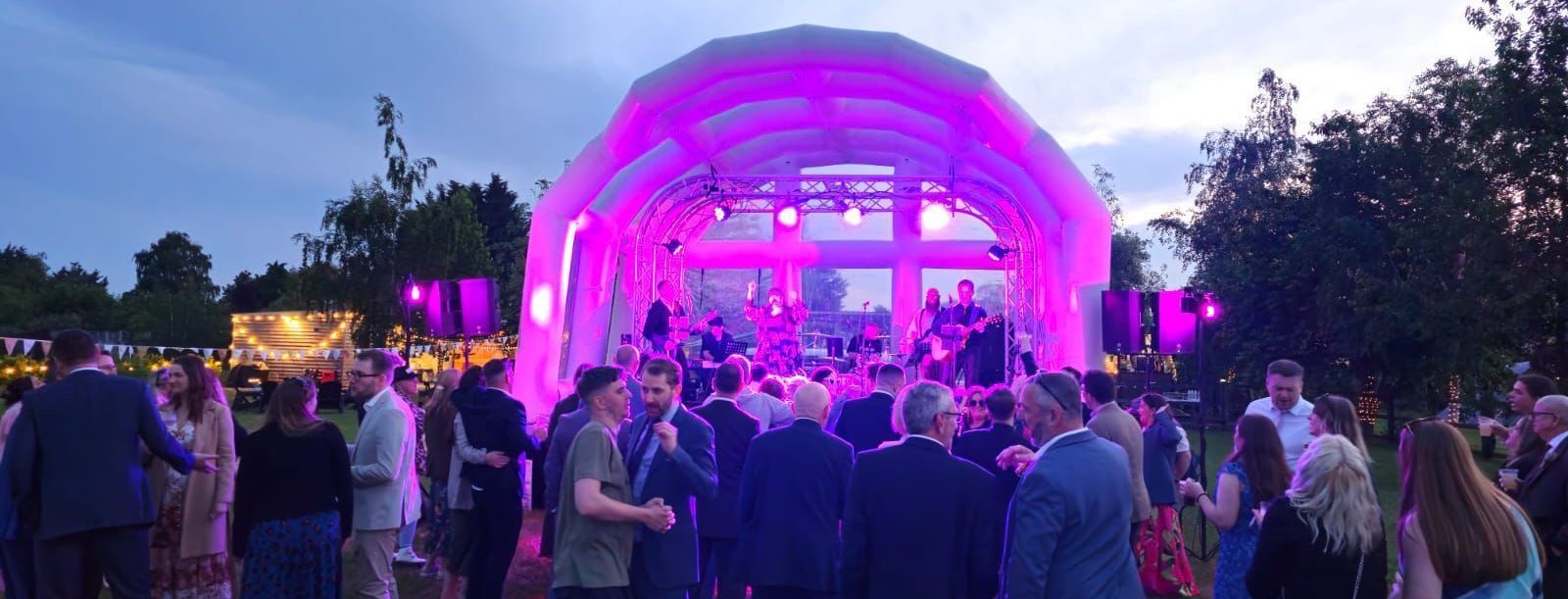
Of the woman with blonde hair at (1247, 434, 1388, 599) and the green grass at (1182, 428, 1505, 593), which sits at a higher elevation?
the woman with blonde hair at (1247, 434, 1388, 599)

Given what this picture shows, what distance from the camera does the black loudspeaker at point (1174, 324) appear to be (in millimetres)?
10508

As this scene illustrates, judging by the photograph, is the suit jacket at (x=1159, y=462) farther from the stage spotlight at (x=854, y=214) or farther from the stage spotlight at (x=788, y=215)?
the stage spotlight at (x=788, y=215)

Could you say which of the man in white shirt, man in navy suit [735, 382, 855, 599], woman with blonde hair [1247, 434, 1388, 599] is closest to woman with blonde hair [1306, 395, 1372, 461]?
woman with blonde hair [1247, 434, 1388, 599]

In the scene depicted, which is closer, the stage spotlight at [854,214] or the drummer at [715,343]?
the drummer at [715,343]

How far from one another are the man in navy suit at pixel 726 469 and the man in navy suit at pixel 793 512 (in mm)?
1117

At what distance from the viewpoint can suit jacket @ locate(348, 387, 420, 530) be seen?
5.05m

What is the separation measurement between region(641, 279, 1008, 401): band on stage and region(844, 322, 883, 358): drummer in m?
0.02

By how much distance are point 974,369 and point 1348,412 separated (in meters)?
9.55

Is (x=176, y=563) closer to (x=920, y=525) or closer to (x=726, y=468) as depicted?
(x=726, y=468)

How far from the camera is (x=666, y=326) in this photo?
1448cm

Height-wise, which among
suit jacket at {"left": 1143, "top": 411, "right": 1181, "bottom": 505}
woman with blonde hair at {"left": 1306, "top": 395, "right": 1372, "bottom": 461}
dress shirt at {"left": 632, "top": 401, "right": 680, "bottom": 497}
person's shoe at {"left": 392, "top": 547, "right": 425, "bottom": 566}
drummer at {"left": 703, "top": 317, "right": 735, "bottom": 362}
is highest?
drummer at {"left": 703, "top": 317, "right": 735, "bottom": 362}

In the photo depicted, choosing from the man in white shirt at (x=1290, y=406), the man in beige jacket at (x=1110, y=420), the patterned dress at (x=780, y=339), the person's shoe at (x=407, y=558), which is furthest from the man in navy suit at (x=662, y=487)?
the patterned dress at (x=780, y=339)

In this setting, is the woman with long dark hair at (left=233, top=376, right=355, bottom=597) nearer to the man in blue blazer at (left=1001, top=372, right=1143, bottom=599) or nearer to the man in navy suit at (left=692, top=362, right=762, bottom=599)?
the man in navy suit at (left=692, top=362, right=762, bottom=599)

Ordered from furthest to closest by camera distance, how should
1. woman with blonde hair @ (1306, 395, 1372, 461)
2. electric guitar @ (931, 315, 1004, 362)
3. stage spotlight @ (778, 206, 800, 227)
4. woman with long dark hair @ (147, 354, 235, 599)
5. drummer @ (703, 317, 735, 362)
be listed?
stage spotlight @ (778, 206, 800, 227) < drummer @ (703, 317, 735, 362) < electric guitar @ (931, 315, 1004, 362) < woman with long dark hair @ (147, 354, 235, 599) < woman with blonde hair @ (1306, 395, 1372, 461)
